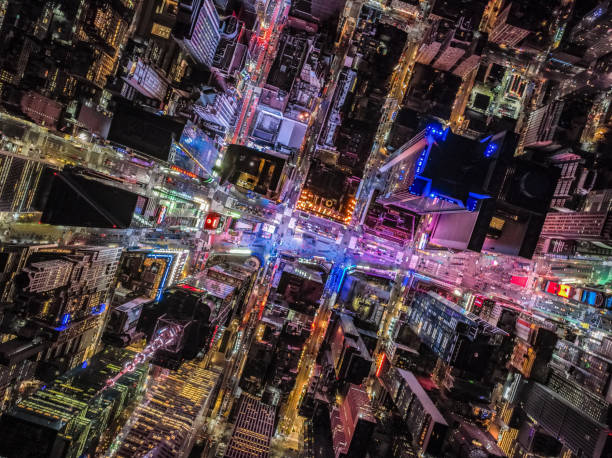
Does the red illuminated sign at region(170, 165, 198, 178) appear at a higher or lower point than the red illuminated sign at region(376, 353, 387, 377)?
higher

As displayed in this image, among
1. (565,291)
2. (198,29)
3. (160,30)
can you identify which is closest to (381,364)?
(565,291)

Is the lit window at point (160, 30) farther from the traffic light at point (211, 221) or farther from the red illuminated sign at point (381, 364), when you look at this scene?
the red illuminated sign at point (381, 364)

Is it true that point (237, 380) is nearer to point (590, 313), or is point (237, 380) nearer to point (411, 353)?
point (411, 353)

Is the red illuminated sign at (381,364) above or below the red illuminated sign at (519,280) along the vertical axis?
below

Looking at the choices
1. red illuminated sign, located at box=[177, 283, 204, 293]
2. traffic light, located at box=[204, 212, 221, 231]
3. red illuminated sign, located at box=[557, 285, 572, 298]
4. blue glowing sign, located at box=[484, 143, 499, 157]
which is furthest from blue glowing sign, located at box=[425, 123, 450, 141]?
traffic light, located at box=[204, 212, 221, 231]

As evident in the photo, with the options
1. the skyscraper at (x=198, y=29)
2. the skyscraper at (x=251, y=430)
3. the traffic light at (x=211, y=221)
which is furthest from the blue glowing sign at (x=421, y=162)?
the skyscraper at (x=251, y=430)

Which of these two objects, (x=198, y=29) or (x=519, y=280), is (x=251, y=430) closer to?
(x=519, y=280)

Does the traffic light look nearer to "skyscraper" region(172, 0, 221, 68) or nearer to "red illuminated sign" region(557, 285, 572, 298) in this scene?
"skyscraper" region(172, 0, 221, 68)

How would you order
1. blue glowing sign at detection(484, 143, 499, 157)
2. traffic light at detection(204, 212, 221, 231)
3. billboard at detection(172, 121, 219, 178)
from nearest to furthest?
blue glowing sign at detection(484, 143, 499, 157)
billboard at detection(172, 121, 219, 178)
traffic light at detection(204, 212, 221, 231)

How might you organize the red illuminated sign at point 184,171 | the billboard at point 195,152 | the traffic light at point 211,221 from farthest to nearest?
1. the traffic light at point 211,221
2. the red illuminated sign at point 184,171
3. the billboard at point 195,152
